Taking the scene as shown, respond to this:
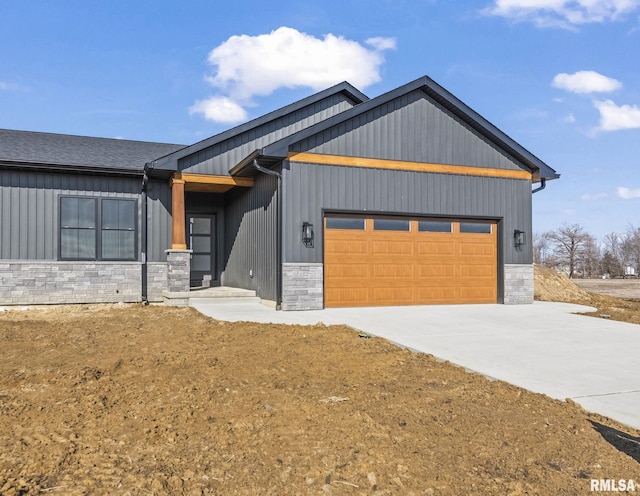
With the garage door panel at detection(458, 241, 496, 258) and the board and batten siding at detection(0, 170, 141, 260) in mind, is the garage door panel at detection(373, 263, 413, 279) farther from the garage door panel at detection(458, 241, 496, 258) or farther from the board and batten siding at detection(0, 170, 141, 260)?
the board and batten siding at detection(0, 170, 141, 260)

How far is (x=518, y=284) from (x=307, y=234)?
21.3ft

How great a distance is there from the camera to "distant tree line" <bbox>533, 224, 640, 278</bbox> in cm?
4772

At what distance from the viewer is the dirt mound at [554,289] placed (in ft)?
55.7

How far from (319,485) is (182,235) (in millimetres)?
11062

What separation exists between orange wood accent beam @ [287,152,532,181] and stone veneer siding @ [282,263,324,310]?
2.66 meters

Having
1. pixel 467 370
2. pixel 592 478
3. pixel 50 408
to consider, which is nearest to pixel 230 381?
pixel 50 408

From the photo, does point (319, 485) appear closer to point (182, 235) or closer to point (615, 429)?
Answer: point (615, 429)

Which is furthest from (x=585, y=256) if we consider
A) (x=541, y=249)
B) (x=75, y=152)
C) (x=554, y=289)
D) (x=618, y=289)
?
(x=75, y=152)

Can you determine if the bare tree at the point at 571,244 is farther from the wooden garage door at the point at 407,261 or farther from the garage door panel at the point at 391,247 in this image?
the garage door panel at the point at 391,247

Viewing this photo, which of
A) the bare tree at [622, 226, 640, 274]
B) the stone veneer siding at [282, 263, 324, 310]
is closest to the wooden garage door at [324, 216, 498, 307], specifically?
the stone veneer siding at [282, 263, 324, 310]

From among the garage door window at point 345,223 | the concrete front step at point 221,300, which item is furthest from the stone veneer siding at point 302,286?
the concrete front step at point 221,300

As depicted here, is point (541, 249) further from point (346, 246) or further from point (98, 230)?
point (98, 230)

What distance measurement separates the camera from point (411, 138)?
13031mm

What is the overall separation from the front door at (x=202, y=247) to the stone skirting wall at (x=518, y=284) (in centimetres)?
935
